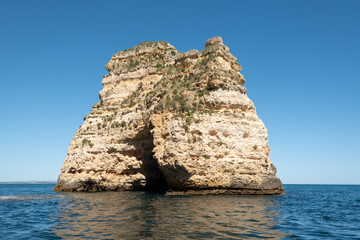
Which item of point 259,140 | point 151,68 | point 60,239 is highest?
point 151,68

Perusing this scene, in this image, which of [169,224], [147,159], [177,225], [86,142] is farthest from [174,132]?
[177,225]

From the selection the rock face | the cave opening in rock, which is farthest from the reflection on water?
the cave opening in rock

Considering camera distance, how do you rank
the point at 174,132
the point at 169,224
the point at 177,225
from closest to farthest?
the point at 177,225 < the point at 169,224 < the point at 174,132

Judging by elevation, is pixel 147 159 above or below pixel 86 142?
below

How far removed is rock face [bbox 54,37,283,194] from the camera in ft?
87.2

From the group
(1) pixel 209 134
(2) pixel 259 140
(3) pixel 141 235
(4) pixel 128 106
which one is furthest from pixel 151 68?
(3) pixel 141 235

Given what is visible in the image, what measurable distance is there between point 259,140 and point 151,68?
18.7 meters

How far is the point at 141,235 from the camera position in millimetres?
10000

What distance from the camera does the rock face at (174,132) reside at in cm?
2658

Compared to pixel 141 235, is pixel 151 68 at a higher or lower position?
higher

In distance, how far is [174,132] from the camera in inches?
1090

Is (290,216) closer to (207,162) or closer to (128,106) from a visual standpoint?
(207,162)

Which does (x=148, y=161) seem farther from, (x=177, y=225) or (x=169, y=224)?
(x=177, y=225)

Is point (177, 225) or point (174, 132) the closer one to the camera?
point (177, 225)
